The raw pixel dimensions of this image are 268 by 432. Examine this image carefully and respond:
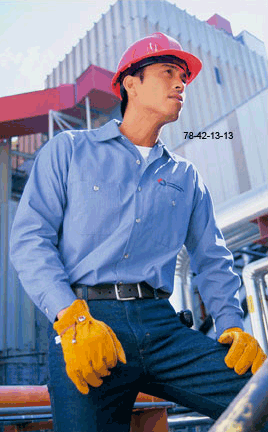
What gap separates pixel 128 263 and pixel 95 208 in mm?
239

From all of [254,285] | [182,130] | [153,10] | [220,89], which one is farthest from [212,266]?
[153,10]

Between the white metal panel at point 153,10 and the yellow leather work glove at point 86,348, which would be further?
the white metal panel at point 153,10

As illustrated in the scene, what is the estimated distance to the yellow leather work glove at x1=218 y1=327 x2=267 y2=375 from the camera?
1536mm

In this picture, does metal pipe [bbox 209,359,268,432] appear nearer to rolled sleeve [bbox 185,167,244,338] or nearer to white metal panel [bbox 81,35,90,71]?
rolled sleeve [bbox 185,167,244,338]

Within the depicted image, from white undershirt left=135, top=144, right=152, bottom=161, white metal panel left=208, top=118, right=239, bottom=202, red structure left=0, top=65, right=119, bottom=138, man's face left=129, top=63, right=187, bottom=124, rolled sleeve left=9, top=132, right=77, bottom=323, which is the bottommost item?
rolled sleeve left=9, top=132, right=77, bottom=323

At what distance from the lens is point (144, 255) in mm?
1762

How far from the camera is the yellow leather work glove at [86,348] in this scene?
133cm

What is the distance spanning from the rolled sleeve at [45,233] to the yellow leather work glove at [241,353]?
553 mm

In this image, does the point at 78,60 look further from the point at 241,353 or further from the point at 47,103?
the point at 241,353

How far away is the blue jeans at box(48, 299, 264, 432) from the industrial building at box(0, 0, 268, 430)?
160 inches

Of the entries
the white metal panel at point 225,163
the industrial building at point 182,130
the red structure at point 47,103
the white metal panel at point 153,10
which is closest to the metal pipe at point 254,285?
the industrial building at point 182,130

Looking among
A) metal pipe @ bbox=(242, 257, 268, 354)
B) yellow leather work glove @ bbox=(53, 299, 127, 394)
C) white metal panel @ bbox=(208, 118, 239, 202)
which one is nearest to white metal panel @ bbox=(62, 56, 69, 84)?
white metal panel @ bbox=(208, 118, 239, 202)

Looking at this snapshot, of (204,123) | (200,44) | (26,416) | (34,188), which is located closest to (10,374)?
(204,123)

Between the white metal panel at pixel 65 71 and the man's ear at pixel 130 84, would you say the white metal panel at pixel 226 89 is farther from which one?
the man's ear at pixel 130 84
